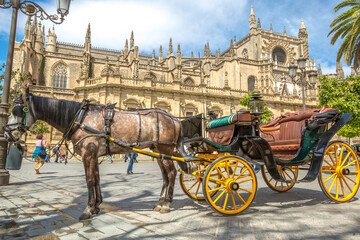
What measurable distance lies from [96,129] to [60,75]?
120 feet

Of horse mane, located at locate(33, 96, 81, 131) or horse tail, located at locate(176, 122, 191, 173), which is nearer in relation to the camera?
horse mane, located at locate(33, 96, 81, 131)

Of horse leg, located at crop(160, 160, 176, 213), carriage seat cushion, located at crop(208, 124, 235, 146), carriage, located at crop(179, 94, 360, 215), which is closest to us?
horse leg, located at crop(160, 160, 176, 213)

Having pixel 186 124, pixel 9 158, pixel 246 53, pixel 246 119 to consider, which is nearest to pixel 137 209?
pixel 186 124

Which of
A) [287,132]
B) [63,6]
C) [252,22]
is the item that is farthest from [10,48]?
[252,22]

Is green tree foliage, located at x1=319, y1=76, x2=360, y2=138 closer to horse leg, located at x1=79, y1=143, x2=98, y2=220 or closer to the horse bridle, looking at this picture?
horse leg, located at x1=79, y1=143, x2=98, y2=220

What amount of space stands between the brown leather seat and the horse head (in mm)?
4635

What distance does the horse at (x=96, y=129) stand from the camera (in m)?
3.71

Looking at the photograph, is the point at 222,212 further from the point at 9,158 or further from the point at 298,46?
the point at 298,46

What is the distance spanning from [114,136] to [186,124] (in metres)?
1.50

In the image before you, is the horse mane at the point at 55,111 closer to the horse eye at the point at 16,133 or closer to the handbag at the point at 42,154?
the horse eye at the point at 16,133

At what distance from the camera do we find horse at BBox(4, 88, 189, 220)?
12.2 ft

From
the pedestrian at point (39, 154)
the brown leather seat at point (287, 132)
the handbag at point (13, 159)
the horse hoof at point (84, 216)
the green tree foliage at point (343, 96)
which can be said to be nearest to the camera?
the horse hoof at point (84, 216)

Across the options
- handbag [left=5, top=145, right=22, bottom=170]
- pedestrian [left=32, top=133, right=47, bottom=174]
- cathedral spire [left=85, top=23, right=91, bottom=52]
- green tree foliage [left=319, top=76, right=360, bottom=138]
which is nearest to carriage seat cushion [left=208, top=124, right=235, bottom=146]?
handbag [left=5, top=145, right=22, bottom=170]

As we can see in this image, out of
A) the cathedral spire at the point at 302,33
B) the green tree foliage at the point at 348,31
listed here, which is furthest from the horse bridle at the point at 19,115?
the cathedral spire at the point at 302,33
